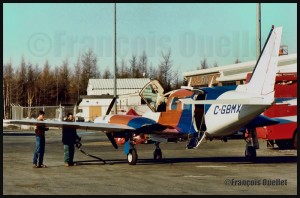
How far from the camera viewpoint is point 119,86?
86.5 meters

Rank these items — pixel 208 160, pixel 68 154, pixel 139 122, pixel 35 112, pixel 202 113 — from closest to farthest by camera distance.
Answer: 1. pixel 202 113
2. pixel 68 154
3. pixel 139 122
4. pixel 208 160
5. pixel 35 112

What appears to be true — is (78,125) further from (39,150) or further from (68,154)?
(39,150)

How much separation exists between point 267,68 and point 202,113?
2.89 m

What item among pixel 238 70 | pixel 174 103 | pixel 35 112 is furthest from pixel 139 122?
pixel 35 112

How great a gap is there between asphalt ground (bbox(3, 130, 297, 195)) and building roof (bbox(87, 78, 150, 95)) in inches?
2381

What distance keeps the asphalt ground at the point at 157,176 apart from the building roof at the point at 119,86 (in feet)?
198

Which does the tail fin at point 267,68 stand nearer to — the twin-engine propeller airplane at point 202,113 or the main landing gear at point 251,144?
the twin-engine propeller airplane at point 202,113

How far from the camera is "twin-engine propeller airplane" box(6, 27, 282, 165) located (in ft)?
59.1

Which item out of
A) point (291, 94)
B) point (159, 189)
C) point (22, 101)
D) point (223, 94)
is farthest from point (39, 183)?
point (22, 101)

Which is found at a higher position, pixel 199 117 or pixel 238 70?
pixel 238 70

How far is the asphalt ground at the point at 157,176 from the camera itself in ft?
44.3

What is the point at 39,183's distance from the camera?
15148mm

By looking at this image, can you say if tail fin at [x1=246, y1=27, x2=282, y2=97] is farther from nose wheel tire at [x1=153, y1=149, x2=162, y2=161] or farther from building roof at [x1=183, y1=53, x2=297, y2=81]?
building roof at [x1=183, y1=53, x2=297, y2=81]

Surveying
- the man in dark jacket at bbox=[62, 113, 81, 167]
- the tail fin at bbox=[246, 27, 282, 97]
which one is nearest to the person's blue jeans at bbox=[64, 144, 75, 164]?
the man in dark jacket at bbox=[62, 113, 81, 167]
